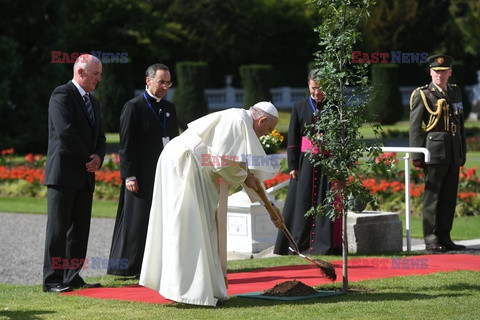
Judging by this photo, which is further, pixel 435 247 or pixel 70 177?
pixel 435 247

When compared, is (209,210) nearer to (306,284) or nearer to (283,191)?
(306,284)

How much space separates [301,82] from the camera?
5700 cm

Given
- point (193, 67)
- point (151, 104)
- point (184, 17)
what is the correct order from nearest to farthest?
1. point (151, 104)
2. point (193, 67)
3. point (184, 17)

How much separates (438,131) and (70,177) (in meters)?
4.74

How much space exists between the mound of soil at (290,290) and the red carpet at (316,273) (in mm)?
381

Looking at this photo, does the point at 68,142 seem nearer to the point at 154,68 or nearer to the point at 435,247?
the point at 154,68

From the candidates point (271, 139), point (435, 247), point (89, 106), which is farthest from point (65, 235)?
point (271, 139)

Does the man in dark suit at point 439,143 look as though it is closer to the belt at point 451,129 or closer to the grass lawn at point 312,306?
the belt at point 451,129

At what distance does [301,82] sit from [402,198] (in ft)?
134

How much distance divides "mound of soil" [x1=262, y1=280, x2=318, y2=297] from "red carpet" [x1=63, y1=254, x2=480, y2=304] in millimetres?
381

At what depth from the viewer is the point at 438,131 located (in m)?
11.9

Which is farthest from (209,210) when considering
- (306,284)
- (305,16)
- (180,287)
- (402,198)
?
(305,16)

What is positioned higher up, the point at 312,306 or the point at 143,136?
the point at 143,136

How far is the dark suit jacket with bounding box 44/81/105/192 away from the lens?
29.7ft
